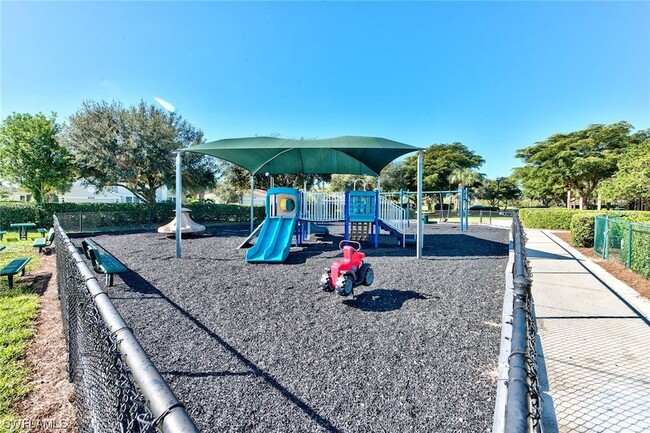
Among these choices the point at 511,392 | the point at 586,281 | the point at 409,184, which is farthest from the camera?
the point at 409,184

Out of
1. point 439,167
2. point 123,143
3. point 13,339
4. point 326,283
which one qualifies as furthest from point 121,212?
point 439,167

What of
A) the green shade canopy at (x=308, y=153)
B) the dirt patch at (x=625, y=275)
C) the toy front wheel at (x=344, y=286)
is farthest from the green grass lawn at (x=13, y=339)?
the dirt patch at (x=625, y=275)

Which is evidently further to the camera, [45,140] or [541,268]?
[45,140]

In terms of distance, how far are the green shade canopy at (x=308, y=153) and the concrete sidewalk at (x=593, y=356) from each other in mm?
5095

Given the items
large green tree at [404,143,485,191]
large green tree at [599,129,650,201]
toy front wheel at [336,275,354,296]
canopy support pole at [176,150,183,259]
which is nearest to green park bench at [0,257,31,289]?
canopy support pole at [176,150,183,259]

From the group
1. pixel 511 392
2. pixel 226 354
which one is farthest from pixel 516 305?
pixel 226 354

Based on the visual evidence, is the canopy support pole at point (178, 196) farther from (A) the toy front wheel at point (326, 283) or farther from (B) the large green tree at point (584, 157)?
(B) the large green tree at point (584, 157)

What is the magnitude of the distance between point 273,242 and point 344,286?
437 cm

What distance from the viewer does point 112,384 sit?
1.42m

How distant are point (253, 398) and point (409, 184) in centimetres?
4177

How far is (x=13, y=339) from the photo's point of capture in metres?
3.92

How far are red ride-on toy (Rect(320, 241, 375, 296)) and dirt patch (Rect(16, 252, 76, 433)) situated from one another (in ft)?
11.4

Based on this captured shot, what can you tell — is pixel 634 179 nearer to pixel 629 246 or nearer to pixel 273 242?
pixel 629 246

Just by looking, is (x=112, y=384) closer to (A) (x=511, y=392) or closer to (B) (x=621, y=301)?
(A) (x=511, y=392)
